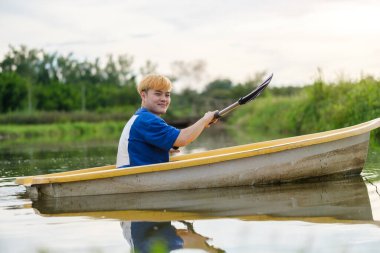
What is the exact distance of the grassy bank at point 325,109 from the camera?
594 inches

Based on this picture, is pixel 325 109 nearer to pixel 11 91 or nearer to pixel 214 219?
pixel 214 219

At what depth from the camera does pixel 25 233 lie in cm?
518

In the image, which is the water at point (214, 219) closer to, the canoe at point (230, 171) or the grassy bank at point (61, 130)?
the canoe at point (230, 171)

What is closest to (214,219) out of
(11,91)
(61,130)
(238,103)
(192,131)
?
(192,131)

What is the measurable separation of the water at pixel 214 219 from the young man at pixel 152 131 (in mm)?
418

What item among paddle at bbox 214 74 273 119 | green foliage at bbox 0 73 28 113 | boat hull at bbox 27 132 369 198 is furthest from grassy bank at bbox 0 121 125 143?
boat hull at bbox 27 132 369 198

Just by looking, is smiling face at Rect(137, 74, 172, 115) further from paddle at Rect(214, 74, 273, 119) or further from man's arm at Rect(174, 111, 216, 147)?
paddle at Rect(214, 74, 273, 119)

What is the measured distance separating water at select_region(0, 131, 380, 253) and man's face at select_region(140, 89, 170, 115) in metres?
0.86

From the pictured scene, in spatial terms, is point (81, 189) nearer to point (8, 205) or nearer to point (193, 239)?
point (8, 205)

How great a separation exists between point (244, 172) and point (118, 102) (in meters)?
46.7

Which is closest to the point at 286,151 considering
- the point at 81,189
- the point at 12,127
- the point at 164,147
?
the point at 164,147

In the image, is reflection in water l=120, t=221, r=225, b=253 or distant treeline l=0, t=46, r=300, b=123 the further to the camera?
distant treeline l=0, t=46, r=300, b=123

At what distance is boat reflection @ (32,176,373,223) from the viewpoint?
18.2 feet

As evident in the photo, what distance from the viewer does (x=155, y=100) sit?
7004 mm
